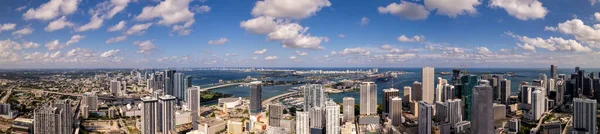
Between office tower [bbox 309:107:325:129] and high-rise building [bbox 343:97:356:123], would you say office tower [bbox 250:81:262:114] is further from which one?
office tower [bbox 309:107:325:129]

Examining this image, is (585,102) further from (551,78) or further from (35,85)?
(35,85)

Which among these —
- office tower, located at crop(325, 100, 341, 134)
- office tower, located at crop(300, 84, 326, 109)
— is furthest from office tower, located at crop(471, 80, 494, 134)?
office tower, located at crop(300, 84, 326, 109)

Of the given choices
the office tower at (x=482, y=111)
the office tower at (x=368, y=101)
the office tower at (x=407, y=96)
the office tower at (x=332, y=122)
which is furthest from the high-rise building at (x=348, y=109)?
the office tower at (x=482, y=111)

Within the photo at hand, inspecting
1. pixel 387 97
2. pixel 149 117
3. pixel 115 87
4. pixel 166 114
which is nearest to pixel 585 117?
pixel 387 97

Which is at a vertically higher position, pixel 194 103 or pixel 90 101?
pixel 90 101

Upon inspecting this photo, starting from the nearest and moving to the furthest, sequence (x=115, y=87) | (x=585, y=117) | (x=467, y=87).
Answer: (x=585, y=117)
(x=467, y=87)
(x=115, y=87)

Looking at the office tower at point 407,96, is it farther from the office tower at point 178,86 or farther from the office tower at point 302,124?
the office tower at point 178,86

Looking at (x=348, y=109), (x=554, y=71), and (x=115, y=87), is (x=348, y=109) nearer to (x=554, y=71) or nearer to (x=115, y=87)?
(x=554, y=71)
